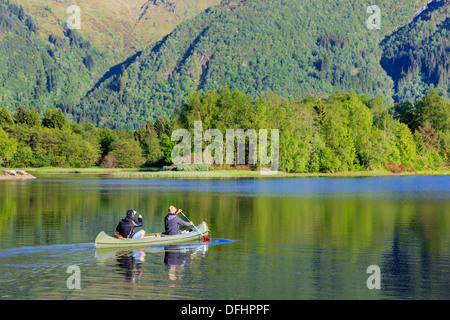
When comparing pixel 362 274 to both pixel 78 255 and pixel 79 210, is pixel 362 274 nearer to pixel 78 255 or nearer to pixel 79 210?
pixel 78 255

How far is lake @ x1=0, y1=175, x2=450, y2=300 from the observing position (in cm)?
2088

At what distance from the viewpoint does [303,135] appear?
436ft

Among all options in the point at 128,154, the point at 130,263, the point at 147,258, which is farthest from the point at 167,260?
the point at 128,154

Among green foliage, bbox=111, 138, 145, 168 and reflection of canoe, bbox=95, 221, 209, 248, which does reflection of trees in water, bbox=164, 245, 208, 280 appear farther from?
green foliage, bbox=111, 138, 145, 168

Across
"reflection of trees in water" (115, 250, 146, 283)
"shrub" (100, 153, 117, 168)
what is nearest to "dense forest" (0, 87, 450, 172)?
"shrub" (100, 153, 117, 168)

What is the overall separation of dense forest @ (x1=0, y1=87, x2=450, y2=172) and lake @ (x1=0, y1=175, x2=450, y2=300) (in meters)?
80.4

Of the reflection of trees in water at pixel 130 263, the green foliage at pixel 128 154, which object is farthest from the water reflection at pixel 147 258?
the green foliage at pixel 128 154

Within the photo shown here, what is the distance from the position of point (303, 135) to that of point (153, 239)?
105586 mm

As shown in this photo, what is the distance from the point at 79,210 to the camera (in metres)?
48.1

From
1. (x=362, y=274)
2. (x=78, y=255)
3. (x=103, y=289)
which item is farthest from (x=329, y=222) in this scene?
(x=103, y=289)

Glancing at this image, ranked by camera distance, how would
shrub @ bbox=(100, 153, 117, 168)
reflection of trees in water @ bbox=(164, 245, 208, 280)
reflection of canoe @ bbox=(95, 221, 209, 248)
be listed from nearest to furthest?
reflection of trees in water @ bbox=(164, 245, 208, 280), reflection of canoe @ bbox=(95, 221, 209, 248), shrub @ bbox=(100, 153, 117, 168)

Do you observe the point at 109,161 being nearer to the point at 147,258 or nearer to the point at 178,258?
the point at 147,258

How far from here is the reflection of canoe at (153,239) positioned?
1126 inches
